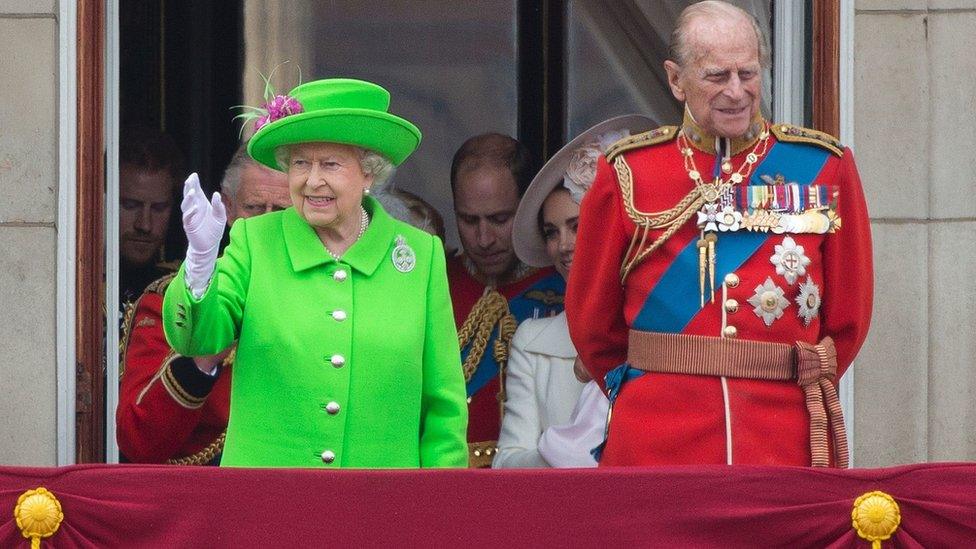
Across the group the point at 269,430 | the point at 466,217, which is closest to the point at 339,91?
the point at 269,430

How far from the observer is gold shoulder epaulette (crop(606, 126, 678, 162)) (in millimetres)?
5109

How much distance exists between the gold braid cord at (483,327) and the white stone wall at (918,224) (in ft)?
3.34

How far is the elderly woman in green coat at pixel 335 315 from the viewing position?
4.88m

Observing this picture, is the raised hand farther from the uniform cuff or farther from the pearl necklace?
the uniform cuff

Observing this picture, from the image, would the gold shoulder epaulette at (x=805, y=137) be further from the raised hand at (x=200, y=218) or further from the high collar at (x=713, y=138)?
the raised hand at (x=200, y=218)

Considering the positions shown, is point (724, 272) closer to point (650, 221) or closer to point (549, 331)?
point (650, 221)

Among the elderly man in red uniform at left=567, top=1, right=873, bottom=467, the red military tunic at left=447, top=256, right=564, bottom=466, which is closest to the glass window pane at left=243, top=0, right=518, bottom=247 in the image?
the red military tunic at left=447, top=256, right=564, bottom=466

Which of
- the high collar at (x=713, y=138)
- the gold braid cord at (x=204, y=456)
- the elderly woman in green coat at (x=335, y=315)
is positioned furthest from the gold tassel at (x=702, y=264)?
the gold braid cord at (x=204, y=456)

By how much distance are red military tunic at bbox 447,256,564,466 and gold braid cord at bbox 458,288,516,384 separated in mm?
23

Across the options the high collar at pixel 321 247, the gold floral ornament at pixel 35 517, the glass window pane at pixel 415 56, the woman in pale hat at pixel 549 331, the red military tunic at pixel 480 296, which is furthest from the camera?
the glass window pane at pixel 415 56

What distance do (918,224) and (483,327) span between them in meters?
1.25

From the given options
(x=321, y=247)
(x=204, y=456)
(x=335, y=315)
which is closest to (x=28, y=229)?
(x=204, y=456)

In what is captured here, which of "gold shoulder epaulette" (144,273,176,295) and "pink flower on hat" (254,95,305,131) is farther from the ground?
"pink flower on hat" (254,95,305,131)

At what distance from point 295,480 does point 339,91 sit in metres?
0.98
